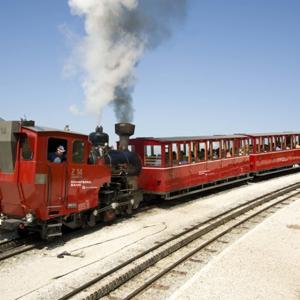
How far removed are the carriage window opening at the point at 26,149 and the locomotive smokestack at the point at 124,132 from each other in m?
5.69

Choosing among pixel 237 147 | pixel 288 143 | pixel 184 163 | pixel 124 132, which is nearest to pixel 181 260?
pixel 124 132

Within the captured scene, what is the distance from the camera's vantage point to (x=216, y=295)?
26.5 ft

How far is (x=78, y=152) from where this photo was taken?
1172cm

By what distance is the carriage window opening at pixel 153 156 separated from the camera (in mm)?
17156

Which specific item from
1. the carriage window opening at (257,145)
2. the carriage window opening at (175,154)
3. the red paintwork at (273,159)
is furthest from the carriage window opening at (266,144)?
the carriage window opening at (175,154)

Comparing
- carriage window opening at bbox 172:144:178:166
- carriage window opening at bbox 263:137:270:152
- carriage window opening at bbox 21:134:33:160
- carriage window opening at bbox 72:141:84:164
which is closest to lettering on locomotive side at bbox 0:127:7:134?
carriage window opening at bbox 21:134:33:160

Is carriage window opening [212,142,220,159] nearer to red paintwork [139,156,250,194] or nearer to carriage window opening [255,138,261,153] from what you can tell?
red paintwork [139,156,250,194]

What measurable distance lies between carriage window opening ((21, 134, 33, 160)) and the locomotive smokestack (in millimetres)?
5685

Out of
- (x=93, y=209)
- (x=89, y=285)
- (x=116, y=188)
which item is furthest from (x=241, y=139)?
(x=89, y=285)

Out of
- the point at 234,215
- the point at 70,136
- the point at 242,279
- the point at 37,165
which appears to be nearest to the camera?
the point at 242,279

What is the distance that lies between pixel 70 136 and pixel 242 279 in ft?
18.5

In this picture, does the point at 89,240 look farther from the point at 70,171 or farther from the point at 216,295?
the point at 216,295

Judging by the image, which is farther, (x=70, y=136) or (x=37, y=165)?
(x=70, y=136)

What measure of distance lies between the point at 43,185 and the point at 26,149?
38.7 inches
